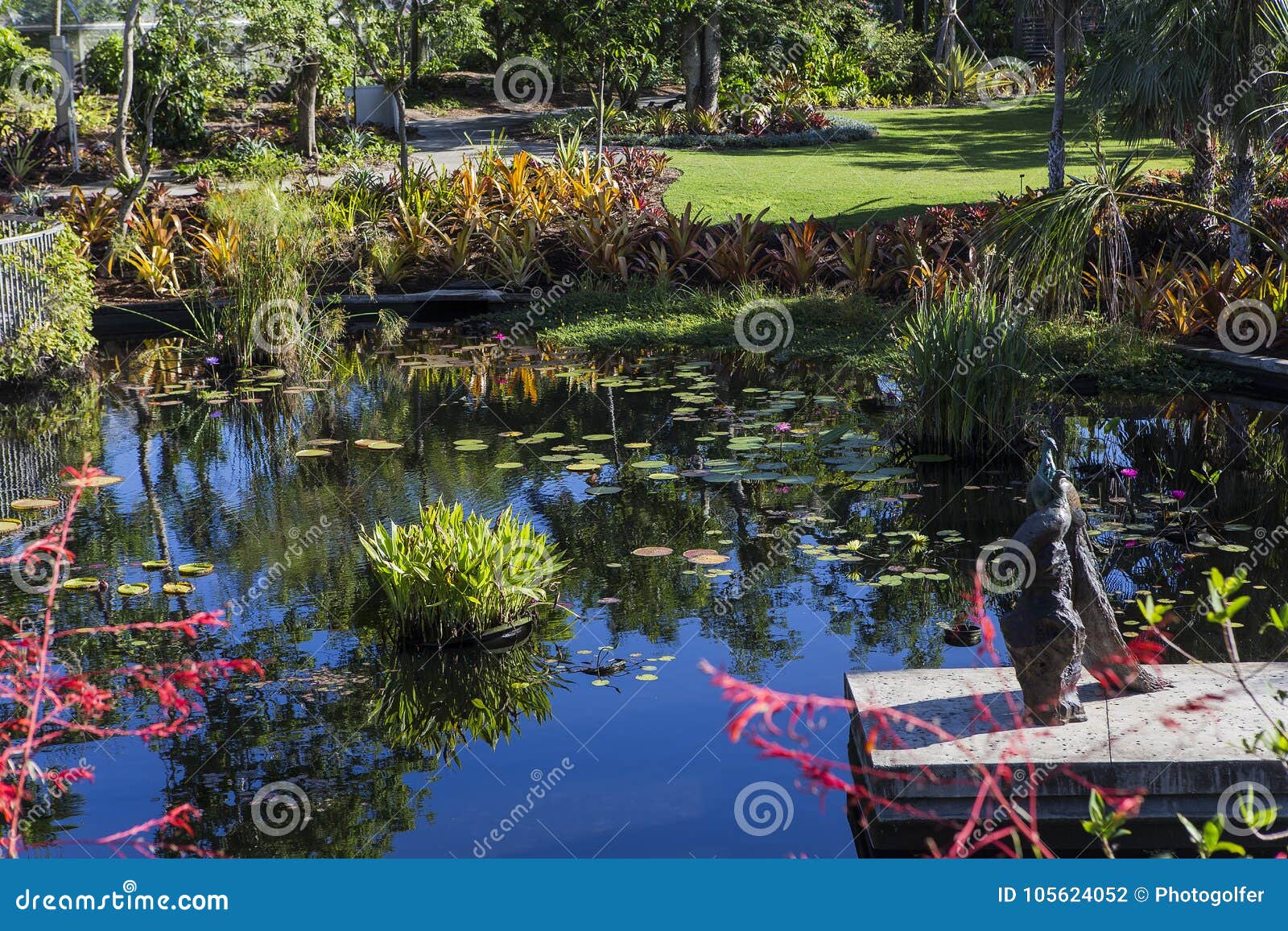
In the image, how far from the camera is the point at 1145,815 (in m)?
4.06

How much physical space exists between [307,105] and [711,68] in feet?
26.9

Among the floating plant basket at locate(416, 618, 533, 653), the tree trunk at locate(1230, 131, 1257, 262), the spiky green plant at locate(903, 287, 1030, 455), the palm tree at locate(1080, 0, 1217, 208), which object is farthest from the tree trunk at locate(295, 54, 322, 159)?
the floating plant basket at locate(416, 618, 533, 653)

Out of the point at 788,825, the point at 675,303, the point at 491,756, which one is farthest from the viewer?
the point at 675,303

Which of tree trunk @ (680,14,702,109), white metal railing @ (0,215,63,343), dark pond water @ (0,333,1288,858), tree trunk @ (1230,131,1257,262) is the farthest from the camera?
tree trunk @ (680,14,702,109)

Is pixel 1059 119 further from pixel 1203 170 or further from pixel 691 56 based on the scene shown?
pixel 691 56

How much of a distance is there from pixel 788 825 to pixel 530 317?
1026cm

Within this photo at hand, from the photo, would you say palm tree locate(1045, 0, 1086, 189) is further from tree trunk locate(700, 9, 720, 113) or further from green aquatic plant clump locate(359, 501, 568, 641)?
green aquatic plant clump locate(359, 501, 568, 641)

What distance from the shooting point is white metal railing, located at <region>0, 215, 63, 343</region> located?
1088 cm

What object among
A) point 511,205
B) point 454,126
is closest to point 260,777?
point 511,205

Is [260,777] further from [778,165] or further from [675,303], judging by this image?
[778,165]

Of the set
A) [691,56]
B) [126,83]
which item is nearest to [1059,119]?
[126,83]

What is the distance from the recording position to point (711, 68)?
86.4ft

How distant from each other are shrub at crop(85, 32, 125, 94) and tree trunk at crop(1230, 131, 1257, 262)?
19330 millimetres

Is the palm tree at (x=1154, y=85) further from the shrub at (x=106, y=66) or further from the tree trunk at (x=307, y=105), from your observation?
the shrub at (x=106, y=66)
